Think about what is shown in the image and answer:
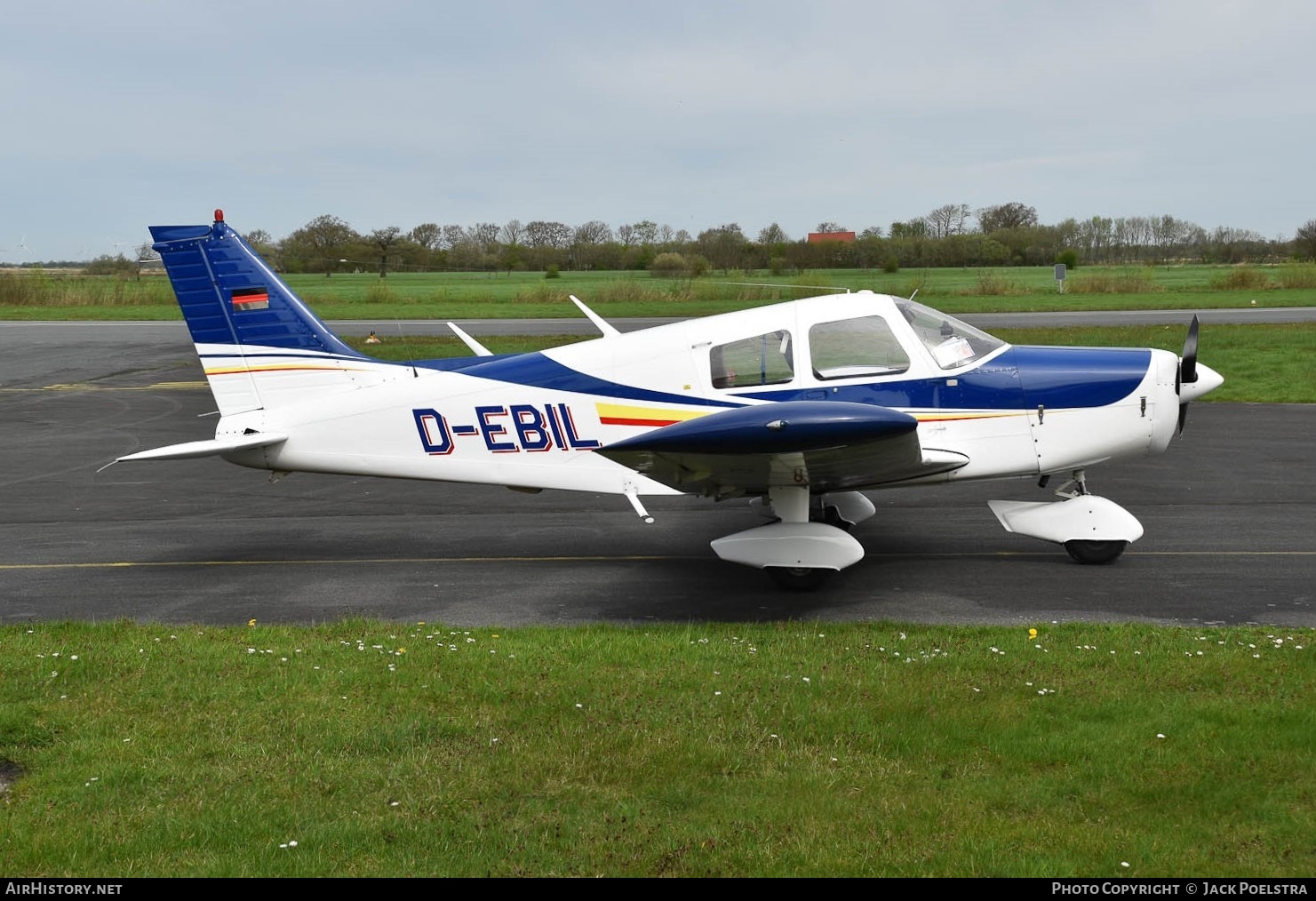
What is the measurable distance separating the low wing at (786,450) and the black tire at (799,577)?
0.68m

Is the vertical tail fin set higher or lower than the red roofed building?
lower

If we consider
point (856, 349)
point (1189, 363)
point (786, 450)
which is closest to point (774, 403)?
point (856, 349)

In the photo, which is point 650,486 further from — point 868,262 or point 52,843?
point 868,262

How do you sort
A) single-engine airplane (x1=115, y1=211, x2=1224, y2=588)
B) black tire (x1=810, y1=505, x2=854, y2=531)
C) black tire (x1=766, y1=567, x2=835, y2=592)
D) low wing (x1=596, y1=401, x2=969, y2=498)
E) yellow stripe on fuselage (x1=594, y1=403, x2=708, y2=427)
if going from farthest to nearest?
black tire (x1=810, y1=505, x2=854, y2=531) → yellow stripe on fuselage (x1=594, y1=403, x2=708, y2=427) → single-engine airplane (x1=115, y1=211, x2=1224, y2=588) → black tire (x1=766, y1=567, x2=835, y2=592) → low wing (x1=596, y1=401, x2=969, y2=498)

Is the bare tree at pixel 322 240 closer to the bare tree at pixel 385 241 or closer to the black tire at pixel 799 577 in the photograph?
the bare tree at pixel 385 241

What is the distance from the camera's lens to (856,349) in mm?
9031

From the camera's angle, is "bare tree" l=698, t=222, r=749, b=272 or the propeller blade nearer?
the propeller blade

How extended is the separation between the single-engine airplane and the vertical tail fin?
0.17 feet

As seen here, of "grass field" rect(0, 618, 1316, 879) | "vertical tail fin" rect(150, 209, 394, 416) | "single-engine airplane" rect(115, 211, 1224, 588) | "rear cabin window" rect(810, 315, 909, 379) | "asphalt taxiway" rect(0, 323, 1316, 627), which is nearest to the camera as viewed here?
"grass field" rect(0, 618, 1316, 879)

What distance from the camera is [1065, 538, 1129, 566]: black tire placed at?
9250 millimetres

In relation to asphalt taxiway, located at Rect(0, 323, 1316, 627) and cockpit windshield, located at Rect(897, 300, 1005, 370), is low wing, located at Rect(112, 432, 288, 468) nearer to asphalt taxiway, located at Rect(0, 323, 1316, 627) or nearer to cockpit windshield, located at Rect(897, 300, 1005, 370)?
asphalt taxiway, located at Rect(0, 323, 1316, 627)

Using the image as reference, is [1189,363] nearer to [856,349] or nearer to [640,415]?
[856,349]

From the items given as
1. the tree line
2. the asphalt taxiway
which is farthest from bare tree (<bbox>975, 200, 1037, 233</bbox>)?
the asphalt taxiway

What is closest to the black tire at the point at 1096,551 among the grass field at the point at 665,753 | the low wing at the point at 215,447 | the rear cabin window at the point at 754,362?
the grass field at the point at 665,753
